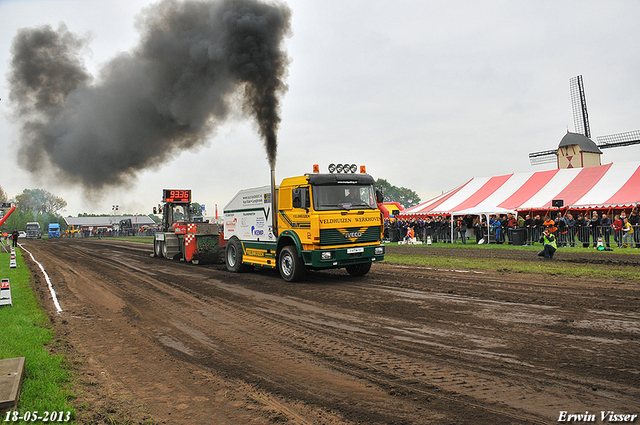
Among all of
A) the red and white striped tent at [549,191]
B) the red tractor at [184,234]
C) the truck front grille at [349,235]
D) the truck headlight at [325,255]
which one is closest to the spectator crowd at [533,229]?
the red and white striped tent at [549,191]

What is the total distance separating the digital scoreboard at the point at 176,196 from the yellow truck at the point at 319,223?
9.38 meters

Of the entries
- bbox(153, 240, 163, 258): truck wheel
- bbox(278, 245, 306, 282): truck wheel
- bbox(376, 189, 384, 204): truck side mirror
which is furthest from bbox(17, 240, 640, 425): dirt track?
bbox(153, 240, 163, 258): truck wheel

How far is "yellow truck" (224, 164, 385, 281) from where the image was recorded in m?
10.9

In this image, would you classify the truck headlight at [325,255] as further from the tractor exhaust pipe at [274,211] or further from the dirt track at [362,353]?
the tractor exhaust pipe at [274,211]

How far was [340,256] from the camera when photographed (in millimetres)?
11031

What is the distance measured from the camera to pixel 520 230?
22203 mm

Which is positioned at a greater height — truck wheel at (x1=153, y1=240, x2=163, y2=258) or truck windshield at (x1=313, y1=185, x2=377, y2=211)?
truck windshield at (x1=313, y1=185, x2=377, y2=211)

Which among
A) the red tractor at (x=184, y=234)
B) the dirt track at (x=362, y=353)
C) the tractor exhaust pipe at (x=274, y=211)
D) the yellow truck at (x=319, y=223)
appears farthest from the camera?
the red tractor at (x=184, y=234)

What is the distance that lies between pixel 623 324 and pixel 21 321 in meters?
9.36

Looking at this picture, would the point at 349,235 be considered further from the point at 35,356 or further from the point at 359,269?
the point at 35,356

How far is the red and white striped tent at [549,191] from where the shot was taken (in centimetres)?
2261

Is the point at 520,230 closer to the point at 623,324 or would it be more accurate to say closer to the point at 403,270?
the point at 403,270

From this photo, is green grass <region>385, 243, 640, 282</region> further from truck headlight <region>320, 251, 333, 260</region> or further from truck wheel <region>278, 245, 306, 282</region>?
truck wheel <region>278, 245, 306, 282</region>

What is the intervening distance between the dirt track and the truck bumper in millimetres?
1209
